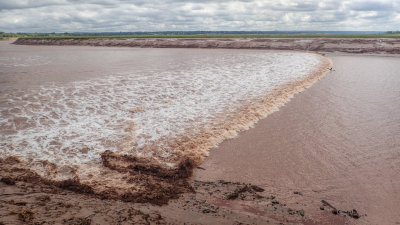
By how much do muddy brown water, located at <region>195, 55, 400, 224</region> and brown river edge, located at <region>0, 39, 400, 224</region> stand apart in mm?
20

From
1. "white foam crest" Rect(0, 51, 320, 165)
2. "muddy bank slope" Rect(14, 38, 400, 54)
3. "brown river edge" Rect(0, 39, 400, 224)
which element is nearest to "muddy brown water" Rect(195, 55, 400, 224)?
"brown river edge" Rect(0, 39, 400, 224)

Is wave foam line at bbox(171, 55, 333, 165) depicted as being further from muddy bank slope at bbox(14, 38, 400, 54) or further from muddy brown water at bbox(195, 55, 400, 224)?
muddy bank slope at bbox(14, 38, 400, 54)

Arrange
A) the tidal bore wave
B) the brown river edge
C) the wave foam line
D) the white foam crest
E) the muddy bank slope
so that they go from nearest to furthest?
the brown river edge
the tidal bore wave
the wave foam line
the white foam crest
the muddy bank slope

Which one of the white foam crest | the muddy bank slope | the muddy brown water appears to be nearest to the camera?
the muddy brown water

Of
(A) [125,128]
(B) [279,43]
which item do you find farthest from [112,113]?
(B) [279,43]

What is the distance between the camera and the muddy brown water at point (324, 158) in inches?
198

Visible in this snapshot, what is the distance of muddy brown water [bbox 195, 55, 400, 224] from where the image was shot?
198 inches

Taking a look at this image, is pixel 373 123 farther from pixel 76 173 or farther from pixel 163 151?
pixel 76 173

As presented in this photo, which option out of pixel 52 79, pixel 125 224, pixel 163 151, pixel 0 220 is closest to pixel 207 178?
pixel 163 151

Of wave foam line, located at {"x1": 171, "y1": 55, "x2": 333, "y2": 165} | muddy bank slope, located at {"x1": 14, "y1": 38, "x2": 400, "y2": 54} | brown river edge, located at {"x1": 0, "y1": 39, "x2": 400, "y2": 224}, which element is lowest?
brown river edge, located at {"x1": 0, "y1": 39, "x2": 400, "y2": 224}

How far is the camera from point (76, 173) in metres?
5.78

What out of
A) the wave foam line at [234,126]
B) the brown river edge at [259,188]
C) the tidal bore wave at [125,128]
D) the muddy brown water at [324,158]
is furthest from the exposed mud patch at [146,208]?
the wave foam line at [234,126]

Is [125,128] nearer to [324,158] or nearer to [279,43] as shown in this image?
[324,158]

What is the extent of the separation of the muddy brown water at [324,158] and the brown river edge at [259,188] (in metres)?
Answer: 0.02
